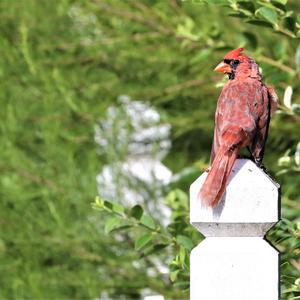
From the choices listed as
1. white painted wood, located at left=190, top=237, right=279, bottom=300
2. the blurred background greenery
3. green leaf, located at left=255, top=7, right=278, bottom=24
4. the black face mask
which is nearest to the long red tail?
white painted wood, located at left=190, top=237, right=279, bottom=300

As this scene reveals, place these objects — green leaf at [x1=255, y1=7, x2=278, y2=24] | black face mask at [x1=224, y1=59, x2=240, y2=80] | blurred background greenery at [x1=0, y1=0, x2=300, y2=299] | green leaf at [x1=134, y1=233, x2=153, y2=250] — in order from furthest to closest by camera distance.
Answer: blurred background greenery at [x1=0, y1=0, x2=300, y2=299] → green leaf at [x1=255, y1=7, x2=278, y2=24] → green leaf at [x1=134, y1=233, x2=153, y2=250] → black face mask at [x1=224, y1=59, x2=240, y2=80]

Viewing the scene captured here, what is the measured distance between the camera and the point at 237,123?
7.07 feet

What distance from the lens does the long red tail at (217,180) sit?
2.02 m

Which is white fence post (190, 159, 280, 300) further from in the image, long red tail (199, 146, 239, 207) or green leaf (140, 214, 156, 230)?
green leaf (140, 214, 156, 230)

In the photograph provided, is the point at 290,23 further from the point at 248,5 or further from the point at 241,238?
the point at 241,238

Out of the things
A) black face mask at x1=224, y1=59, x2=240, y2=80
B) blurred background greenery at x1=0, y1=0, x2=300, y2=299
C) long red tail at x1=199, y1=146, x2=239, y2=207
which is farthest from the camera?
blurred background greenery at x1=0, y1=0, x2=300, y2=299

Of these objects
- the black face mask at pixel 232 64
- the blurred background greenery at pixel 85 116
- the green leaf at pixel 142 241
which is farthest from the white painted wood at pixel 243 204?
the blurred background greenery at pixel 85 116

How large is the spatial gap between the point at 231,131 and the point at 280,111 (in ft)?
2.47

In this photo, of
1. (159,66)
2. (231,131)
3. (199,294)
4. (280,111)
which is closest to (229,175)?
(231,131)

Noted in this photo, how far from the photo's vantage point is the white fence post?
81.2 inches

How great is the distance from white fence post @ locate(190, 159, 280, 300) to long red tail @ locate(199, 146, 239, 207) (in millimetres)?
25

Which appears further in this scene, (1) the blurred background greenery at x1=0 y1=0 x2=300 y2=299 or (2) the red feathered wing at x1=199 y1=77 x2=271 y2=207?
(1) the blurred background greenery at x1=0 y1=0 x2=300 y2=299

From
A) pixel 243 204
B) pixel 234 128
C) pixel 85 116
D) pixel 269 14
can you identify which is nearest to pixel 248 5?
pixel 269 14

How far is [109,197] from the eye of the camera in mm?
4457
